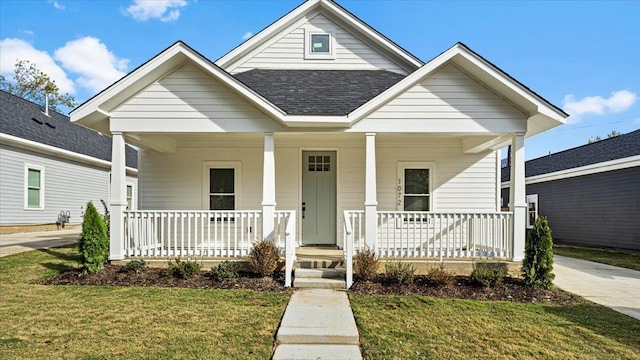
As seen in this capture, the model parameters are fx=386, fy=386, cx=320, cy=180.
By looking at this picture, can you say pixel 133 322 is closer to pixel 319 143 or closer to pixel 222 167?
pixel 222 167

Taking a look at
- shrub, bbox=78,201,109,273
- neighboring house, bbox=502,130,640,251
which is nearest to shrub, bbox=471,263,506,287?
shrub, bbox=78,201,109,273

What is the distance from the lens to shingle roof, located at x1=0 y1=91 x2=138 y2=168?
47.6ft

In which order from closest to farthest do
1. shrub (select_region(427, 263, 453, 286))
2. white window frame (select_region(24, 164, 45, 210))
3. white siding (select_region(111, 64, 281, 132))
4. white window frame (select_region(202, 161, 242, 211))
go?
shrub (select_region(427, 263, 453, 286)) < white siding (select_region(111, 64, 281, 132)) < white window frame (select_region(202, 161, 242, 211)) < white window frame (select_region(24, 164, 45, 210))

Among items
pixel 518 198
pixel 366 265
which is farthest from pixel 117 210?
pixel 518 198

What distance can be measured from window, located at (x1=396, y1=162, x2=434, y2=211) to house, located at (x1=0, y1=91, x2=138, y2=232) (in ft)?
43.5

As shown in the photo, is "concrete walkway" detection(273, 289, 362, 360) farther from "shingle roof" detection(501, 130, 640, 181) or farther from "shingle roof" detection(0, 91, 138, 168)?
"shingle roof" detection(0, 91, 138, 168)

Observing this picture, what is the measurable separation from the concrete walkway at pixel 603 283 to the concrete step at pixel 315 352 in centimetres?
439

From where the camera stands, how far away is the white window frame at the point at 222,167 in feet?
31.4

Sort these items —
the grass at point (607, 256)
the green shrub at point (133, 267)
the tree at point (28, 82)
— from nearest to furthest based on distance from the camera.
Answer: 1. the green shrub at point (133, 267)
2. the grass at point (607, 256)
3. the tree at point (28, 82)

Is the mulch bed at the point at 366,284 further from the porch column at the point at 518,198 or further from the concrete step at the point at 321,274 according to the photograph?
the porch column at the point at 518,198

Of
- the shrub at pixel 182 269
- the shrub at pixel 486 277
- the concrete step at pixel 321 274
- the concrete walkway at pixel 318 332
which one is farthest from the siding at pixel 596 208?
the shrub at pixel 182 269

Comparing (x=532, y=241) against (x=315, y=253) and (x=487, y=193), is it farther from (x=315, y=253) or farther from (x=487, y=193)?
(x=315, y=253)

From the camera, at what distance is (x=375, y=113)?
7.72 metres

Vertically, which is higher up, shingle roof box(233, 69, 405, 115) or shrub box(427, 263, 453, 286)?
shingle roof box(233, 69, 405, 115)
